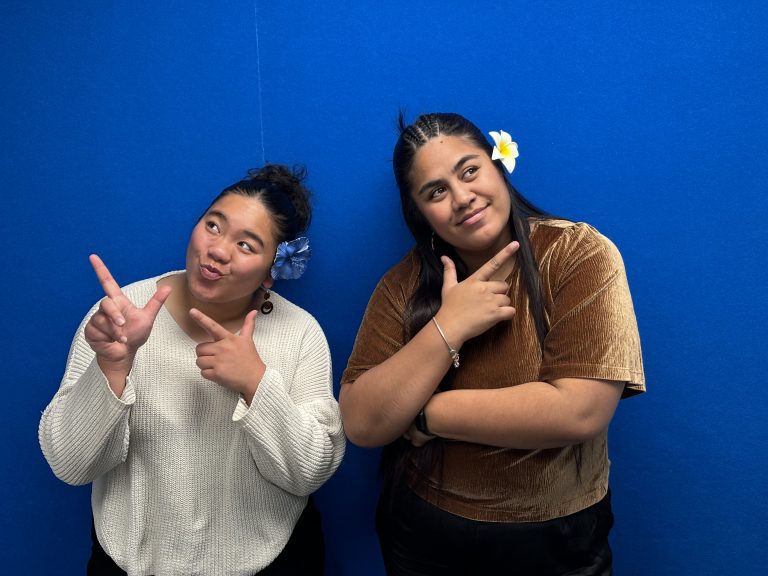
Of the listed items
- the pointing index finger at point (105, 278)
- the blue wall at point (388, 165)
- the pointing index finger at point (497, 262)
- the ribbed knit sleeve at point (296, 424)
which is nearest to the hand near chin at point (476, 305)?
the pointing index finger at point (497, 262)

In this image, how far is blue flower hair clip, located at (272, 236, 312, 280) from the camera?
1.61m

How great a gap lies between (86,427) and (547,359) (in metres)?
0.93

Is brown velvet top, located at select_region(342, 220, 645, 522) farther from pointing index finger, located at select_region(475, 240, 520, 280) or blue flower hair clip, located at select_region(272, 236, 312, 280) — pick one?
blue flower hair clip, located at select_region(272, 236, 312, 280)

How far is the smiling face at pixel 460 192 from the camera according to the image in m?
1.40

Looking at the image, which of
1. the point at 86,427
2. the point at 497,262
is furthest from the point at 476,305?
the point at 86,427

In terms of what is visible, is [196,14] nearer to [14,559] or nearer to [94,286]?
[94,286]

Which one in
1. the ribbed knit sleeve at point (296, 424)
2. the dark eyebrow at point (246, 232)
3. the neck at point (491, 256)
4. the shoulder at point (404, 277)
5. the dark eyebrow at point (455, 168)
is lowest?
the ribbed knit sleeve at point (296, 424)

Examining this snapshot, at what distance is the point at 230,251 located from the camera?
1510 millimetres

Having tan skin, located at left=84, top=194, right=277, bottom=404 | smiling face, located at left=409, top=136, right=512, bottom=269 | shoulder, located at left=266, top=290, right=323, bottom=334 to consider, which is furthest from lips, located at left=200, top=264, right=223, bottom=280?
smiling face, located at left=409, top=136, right=512, bottom=269

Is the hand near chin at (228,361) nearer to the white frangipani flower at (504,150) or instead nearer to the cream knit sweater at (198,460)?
the cream knit sweater at (198,460)

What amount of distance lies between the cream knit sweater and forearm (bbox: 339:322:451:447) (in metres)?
0.15

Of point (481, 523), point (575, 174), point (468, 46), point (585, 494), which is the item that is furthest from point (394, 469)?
point (468, 46)

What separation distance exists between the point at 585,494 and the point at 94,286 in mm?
1330

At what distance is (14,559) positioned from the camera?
6.35 feet
